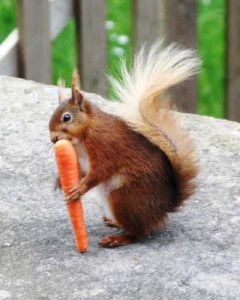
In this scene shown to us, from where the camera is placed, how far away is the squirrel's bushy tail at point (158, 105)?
311cm

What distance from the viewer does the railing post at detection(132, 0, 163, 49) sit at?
4.82 meters

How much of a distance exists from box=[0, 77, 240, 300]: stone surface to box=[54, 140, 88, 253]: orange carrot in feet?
0.18

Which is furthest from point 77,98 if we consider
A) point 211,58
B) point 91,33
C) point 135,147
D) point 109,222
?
point 211,58

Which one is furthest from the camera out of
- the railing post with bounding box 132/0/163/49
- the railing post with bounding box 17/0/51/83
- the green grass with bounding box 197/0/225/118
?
the green grass with bounding box 197/0/225/118

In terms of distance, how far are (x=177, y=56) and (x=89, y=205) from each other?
21.9 inches

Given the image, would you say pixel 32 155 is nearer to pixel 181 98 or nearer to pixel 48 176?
pixel 48 176

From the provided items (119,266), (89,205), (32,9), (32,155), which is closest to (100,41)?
(32,9)

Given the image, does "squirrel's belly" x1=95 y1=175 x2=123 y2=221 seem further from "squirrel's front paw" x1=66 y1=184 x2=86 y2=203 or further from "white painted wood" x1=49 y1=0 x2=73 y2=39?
"white painted wood" x1=49 y1=0 x2=73 y2=39

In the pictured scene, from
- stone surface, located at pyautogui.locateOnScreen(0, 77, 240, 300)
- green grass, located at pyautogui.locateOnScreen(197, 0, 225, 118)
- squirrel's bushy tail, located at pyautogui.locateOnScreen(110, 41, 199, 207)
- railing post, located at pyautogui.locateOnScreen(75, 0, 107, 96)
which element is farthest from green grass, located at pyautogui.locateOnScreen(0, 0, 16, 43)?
squirrel's bushy tail, located at pyautogui.locateOnScreen(110, 41, 199, 207)

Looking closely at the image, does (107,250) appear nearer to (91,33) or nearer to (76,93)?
(76,93)

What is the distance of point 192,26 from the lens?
484cm

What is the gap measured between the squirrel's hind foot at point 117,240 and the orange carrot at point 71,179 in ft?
0.21

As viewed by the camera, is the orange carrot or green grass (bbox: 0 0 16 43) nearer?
the orange carrot

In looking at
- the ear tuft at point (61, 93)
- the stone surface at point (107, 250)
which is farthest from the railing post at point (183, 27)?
the ear tuft at point (61, 93)
